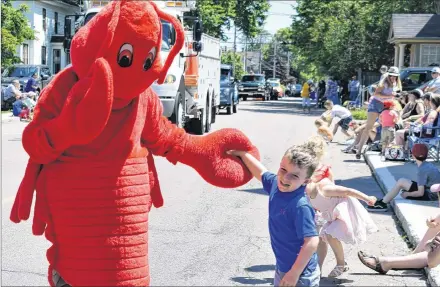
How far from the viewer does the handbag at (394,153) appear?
14953 millimetres

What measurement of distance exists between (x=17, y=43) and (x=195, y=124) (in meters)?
13.0

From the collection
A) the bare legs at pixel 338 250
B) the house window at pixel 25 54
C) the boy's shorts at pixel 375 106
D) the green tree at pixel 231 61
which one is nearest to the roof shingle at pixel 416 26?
the house window at pixel 25 54

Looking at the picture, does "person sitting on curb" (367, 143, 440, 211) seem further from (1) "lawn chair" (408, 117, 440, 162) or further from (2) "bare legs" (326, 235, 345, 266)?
(1) "lawn chair" (408, 117, 440, 162)

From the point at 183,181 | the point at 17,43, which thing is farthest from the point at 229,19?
the point at 183,181

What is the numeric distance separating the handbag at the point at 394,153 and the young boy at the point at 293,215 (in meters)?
11.0

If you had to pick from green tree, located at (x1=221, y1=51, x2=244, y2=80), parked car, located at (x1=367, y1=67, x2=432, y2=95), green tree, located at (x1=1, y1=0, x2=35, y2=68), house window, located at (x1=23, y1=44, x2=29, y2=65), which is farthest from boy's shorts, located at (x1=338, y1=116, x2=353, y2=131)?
green tree, located at (x1=221, y1=51, x2=244, y2=80)

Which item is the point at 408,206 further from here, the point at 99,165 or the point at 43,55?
the point at 43,55

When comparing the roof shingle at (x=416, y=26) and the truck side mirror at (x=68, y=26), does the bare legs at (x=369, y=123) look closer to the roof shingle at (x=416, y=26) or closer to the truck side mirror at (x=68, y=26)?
the truck side mirror at (x=68, y=26)

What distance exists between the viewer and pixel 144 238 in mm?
3732

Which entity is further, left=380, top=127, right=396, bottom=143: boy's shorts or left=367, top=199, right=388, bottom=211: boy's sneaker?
left=380, top=127, right=396, bottom=143: boy's shorts

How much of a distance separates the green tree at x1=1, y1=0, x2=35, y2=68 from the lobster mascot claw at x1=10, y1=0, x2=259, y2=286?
1059 inches

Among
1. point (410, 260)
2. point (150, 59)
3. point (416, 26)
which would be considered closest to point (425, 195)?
point (410, 260)

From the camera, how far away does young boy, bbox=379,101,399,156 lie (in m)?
15.7

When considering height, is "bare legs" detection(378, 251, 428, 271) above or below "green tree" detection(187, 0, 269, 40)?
below
